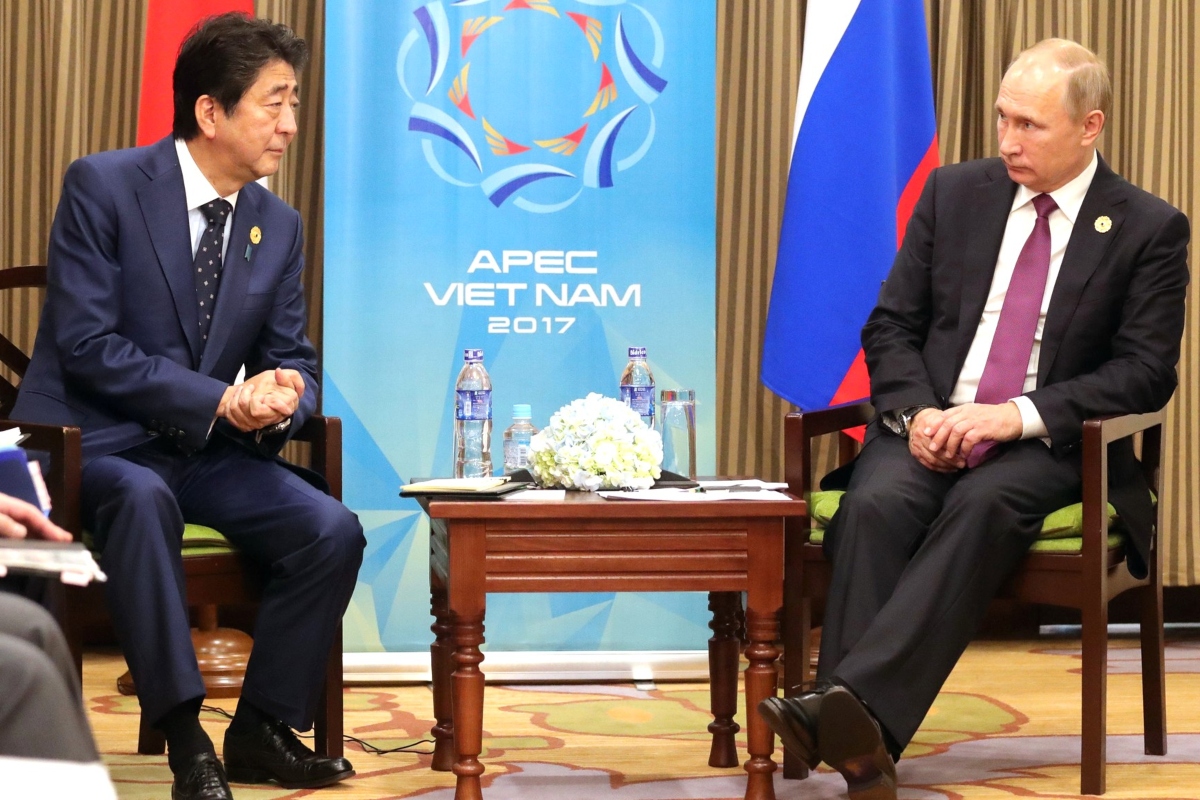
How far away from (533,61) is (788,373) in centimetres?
112

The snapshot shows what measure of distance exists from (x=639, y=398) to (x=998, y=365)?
2.82 feet

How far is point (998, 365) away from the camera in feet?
9.71

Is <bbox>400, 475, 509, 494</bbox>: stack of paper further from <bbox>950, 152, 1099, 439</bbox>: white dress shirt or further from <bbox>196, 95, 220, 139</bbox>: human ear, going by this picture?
<bbox>950, 152, 1099, 439</bbox>: white dress shirt

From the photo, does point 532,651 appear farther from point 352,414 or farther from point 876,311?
point 876,311

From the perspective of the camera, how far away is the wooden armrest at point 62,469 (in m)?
2.51

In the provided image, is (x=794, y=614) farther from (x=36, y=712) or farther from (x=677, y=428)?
(x=36, y=712)

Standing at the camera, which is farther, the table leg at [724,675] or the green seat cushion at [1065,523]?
the table leg at [724,675]

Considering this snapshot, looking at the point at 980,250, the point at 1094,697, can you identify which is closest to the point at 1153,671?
the point at 1094,697

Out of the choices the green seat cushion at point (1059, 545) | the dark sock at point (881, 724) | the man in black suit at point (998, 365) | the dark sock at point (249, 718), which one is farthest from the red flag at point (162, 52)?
the green seat cushion at point (1059, 545)

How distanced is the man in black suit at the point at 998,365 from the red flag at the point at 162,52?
190 cm

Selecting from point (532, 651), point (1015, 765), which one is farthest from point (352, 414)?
point (1015, 765)

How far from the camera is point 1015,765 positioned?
2885 millimetres

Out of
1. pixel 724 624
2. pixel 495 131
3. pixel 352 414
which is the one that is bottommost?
pixel 724 624

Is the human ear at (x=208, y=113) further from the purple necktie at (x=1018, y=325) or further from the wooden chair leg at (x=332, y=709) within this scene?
the purple necktie at (x=1018, y=325)
